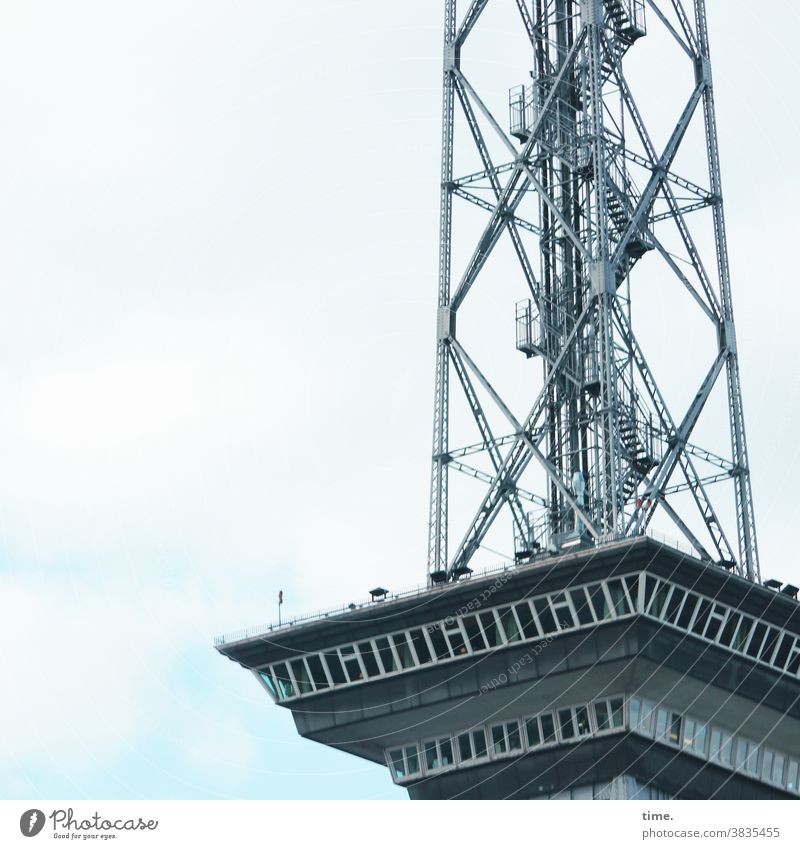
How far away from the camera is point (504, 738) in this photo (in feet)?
450

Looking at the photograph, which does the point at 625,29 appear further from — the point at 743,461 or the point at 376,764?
the point at 376,764

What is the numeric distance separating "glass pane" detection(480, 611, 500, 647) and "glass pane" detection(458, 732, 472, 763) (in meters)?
8.34

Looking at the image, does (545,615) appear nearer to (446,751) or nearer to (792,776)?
(446,751)

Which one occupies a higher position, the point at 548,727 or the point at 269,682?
the point at 269,682

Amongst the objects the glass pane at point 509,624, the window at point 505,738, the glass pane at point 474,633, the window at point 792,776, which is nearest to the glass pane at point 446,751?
the window at point 505,738

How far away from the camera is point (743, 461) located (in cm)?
14475

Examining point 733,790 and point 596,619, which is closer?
point 596,619

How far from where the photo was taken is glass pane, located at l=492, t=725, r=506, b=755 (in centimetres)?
13712

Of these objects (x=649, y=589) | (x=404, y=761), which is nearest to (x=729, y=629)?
(x=649, y=589)

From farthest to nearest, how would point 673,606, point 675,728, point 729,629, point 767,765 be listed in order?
point 767,765, point 675,728, point 729,629, point 673,606

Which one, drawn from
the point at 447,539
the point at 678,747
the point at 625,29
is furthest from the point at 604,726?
the point at 625,29

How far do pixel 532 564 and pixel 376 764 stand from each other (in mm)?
20238

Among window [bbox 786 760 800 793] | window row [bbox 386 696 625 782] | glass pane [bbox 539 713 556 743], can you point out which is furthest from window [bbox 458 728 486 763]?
window [bbox 786 760 800 793]

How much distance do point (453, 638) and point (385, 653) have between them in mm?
4612
